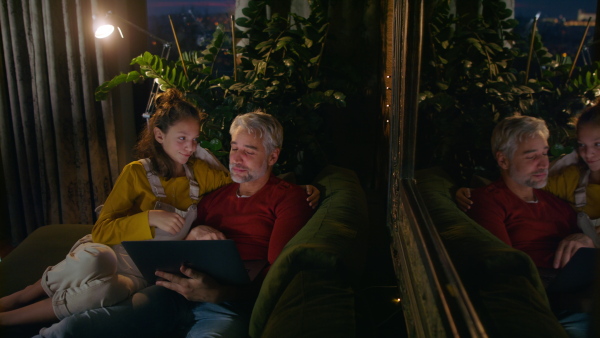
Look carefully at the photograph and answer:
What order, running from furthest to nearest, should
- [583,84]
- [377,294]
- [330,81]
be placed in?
[330,81]
[377,294]
[583,84]

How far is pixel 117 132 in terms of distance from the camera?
3.30m

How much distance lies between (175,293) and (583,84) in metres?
1.37

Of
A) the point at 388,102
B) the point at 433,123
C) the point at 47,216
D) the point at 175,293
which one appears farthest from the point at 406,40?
the point at 47,216

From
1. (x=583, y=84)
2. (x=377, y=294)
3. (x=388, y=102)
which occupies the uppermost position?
(x=583, y=84)

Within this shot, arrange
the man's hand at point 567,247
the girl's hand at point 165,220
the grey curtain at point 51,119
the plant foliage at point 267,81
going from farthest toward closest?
the grey curtain at point 51,119 → the plant foliage at point 267,81 → the girl's hand at point 165,220 → the man's hand at point 567,247

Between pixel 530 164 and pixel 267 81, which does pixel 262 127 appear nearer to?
pixel 267 81

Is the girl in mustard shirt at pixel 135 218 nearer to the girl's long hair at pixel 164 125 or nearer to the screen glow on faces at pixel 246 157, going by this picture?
the girl's long hair at pixel 164 125

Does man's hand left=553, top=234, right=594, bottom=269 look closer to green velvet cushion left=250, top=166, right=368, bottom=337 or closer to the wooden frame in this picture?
the wooden frame

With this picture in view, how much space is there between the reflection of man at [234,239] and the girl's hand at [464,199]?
794 mm

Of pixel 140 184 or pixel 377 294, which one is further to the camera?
pixel 377 294

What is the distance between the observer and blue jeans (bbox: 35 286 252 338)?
60.0 inches

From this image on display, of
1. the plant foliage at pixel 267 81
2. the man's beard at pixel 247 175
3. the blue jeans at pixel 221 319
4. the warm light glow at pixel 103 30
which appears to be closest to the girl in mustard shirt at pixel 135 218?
the man's beard at pixel 247 175

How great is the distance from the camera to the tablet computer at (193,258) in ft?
5.04

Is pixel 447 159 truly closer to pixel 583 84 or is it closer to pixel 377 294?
pixel 583 84
